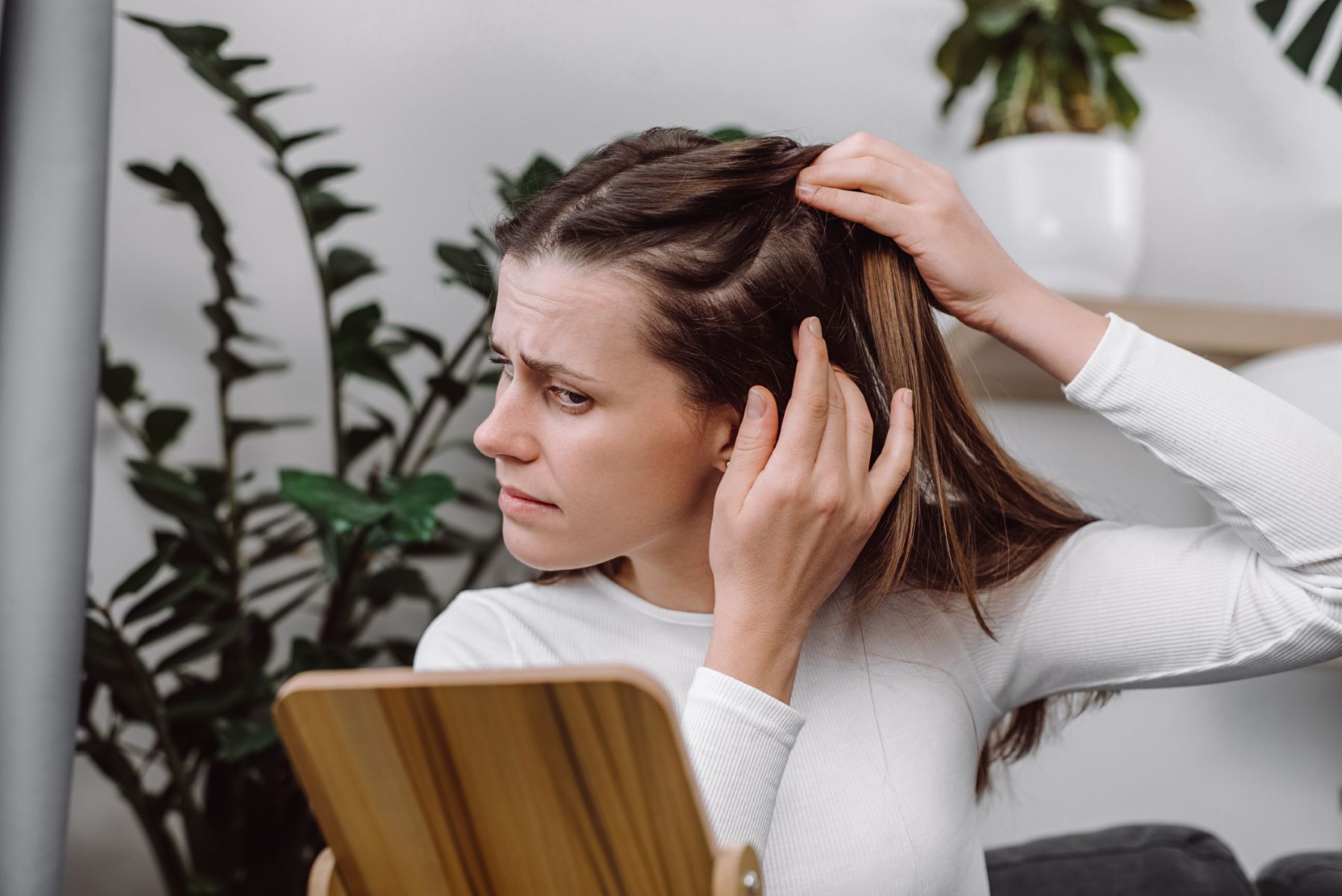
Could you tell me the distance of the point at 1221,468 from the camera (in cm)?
80

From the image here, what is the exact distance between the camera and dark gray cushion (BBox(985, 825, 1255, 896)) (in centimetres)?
109

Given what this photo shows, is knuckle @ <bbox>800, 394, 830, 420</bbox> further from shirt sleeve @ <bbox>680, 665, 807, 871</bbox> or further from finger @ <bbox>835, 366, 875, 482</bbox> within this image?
shirt sleeve @ <bbox>680, 665, 807, 871</bbox>

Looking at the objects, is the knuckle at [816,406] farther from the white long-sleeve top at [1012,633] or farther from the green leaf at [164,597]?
the green leaf at [164,597]

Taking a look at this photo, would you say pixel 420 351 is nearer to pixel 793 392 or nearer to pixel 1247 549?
pixel 793 392

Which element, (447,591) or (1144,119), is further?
(1144,119)

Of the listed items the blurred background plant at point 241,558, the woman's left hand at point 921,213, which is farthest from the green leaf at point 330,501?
the woman's left hand at point 921,213

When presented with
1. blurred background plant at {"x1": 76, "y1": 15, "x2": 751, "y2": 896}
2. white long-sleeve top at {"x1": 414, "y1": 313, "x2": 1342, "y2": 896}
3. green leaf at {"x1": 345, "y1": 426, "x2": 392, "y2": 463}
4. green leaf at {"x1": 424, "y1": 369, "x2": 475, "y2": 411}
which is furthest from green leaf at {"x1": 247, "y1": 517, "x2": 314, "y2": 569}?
white long-sleeve top at {"x1": 414, "y1": 313, "x2": 1342, "y2": 896}

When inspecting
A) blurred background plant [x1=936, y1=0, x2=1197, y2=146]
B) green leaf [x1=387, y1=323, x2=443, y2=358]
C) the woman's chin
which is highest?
blurred background plant [x1=936, y1=0, x2=1197, y2=146]

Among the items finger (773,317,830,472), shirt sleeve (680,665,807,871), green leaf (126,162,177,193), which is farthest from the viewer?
green leaf (126,162,177,193)

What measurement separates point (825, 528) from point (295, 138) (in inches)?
34.4

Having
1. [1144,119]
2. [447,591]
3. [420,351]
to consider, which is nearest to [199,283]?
[420,351]

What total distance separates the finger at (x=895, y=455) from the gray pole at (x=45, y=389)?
695 mm

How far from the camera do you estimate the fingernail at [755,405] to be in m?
0.80

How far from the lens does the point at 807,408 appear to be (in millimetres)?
776
